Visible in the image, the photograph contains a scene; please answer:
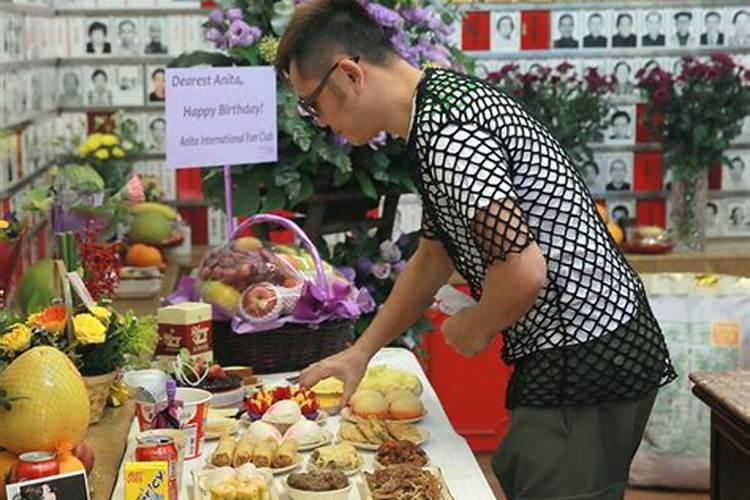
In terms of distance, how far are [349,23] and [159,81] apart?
361 centimetres

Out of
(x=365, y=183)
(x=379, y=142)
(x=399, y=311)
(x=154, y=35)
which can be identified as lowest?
(x=399, y=311)

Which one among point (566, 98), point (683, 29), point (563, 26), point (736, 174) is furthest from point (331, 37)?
point (736, 174)

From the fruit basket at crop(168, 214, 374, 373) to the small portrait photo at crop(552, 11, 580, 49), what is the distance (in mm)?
3138

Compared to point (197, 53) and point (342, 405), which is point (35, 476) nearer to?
point (342, 405)

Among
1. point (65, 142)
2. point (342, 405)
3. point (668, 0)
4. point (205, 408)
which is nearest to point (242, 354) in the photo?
point (342, 405)

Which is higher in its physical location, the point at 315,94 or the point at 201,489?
the point at 315,94

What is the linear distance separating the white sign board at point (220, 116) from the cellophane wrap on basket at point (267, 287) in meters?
0.21

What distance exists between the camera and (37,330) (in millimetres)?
2129

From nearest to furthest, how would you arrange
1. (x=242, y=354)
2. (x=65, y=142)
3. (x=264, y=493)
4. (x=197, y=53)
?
(x=264, y=493) → (x=242, y=354) → (x=197, y=53) → (x=65, y=142)

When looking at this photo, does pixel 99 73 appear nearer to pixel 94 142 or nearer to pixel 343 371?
pixel 94 142

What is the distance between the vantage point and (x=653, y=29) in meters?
5.70

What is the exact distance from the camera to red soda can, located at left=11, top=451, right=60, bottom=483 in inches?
66.0

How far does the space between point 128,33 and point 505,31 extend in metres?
1.75

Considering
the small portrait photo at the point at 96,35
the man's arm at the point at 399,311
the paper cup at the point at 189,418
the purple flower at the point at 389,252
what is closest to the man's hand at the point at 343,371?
the man's arm at the point at 399,311
